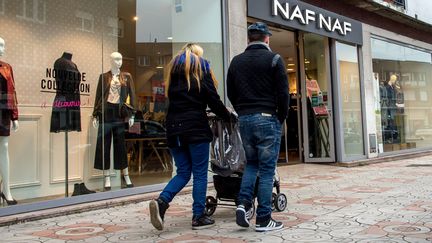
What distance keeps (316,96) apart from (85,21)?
6.11 m

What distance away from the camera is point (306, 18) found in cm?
962

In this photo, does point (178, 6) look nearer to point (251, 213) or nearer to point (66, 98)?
point (66, 98)

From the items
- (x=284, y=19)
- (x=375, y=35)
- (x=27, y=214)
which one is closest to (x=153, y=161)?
(x=27, y=214)

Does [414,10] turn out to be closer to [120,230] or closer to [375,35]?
[375,35]

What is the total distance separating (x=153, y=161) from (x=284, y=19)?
13.0ft

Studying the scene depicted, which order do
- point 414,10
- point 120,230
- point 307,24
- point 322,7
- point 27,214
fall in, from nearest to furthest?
1. point 120,230
2. point 27,214
3. point 307,24
4. point 322,7
5. point 414,10

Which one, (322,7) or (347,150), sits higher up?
(322,7)

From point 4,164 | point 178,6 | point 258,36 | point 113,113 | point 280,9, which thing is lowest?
point 4,164

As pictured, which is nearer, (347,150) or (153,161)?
(153,161)

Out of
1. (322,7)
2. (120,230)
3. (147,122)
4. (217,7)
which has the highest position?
(322,7)

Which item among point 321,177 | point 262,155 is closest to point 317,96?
point 321,177

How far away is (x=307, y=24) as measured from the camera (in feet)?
→ 31.8

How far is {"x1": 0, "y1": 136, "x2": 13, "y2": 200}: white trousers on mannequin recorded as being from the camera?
5.64 m

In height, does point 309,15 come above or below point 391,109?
above
